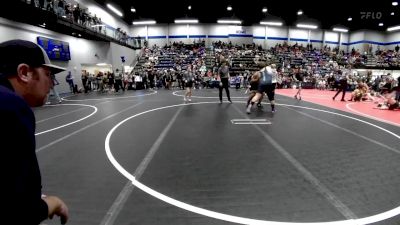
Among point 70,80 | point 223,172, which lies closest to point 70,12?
point 70,80

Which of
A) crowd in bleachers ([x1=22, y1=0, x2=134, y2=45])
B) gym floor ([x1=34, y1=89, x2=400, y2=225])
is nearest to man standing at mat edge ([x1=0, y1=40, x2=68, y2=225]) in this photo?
gym floor ([x1=34, y1=89, x2=400, y2=225])

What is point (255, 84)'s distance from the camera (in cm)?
1143

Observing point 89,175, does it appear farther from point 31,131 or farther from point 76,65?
point 76,65

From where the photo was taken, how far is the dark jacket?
0.99 metres

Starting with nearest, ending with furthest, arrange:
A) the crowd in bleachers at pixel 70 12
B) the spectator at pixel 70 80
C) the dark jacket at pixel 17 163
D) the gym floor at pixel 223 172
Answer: the dark jacket at pixel 17 163
the gym floor at pixel 223 172
the crowd in bleachers at pixel 70 12
the spectator at pixel 70 80

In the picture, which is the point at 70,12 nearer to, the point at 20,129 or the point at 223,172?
the point at 223,172

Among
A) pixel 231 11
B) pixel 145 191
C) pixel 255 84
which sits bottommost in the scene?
pixel 145 191

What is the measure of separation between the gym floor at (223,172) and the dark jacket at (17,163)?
6.19 ft

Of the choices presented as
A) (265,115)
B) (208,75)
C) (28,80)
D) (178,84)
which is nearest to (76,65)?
(178,84)

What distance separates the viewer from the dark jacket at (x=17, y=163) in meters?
0.99

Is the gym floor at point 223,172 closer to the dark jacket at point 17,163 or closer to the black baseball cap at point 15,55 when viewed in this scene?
the dark jacket at point 17,163

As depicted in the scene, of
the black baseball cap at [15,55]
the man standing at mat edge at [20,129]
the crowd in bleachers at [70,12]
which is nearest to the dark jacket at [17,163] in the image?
the man standing at mat edge at [20,129]

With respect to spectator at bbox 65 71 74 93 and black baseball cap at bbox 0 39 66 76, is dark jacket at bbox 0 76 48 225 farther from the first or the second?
spectator at bbox 65 71 74 93

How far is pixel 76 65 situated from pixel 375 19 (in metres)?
36.9
